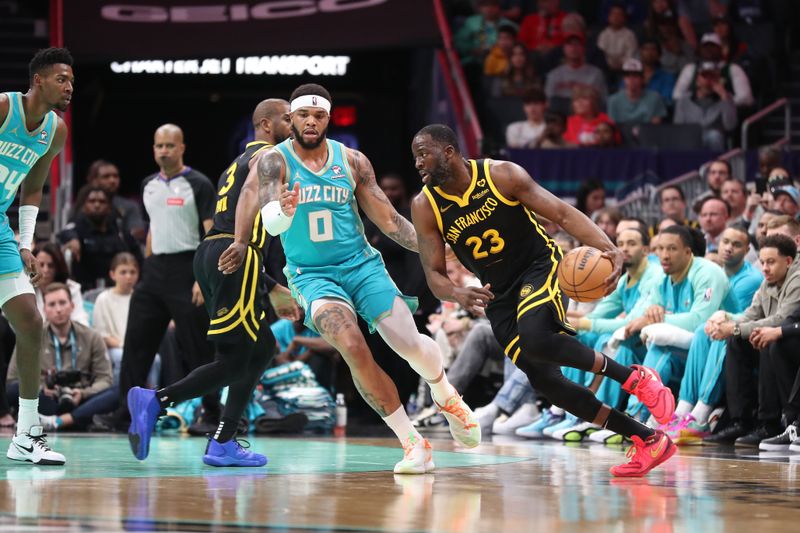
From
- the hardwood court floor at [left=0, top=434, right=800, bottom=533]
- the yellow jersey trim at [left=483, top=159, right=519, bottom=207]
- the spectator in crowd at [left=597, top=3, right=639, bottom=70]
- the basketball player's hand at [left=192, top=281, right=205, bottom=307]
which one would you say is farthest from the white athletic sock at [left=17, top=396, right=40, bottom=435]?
the spectator in crowd at [left=597, top=3, right=639, bottom=70]

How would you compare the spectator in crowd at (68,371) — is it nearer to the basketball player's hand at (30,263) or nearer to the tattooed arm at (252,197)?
the basketball player's hand at (30,263)

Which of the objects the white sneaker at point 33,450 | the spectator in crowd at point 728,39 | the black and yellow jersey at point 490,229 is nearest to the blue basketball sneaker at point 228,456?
the white sneaker at point 33,450

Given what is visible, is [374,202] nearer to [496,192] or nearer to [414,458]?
[496,192]

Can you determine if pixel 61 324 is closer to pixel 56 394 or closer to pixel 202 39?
pixel 56 394

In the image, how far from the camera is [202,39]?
1650 cm

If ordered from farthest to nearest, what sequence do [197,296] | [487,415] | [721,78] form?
[721,78] < [487,415] < [197,296]

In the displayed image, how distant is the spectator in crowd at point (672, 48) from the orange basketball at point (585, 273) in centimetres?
1026

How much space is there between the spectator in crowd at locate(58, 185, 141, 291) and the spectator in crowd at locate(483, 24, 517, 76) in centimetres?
592

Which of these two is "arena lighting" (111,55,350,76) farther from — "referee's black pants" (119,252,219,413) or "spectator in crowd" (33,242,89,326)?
→ "referee's black pants" (119,252,219,413)

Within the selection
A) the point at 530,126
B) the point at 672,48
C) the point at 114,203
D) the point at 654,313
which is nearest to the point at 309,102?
the point at 654,313

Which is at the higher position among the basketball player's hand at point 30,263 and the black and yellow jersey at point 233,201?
the black and yellow jersey at point 233,201

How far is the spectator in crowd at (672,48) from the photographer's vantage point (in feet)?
54.0

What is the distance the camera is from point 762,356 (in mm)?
8938

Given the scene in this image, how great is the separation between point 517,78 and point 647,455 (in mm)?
10422
